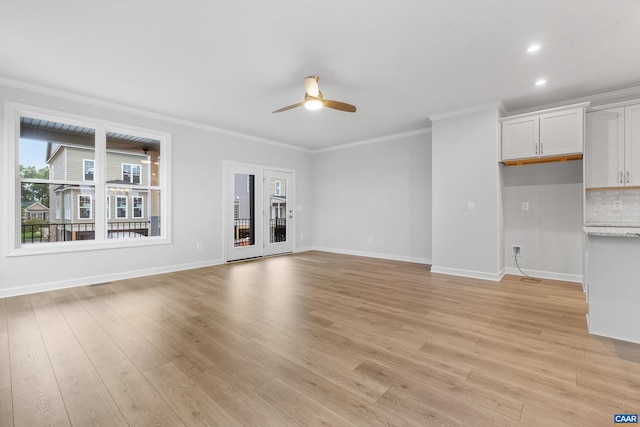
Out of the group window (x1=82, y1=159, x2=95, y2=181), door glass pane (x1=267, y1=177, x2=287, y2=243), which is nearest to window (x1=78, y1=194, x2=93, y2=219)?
window (x1=82, y1=159, x2=95, y2=181)

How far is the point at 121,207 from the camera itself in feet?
14.9

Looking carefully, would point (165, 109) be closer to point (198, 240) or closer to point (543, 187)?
point (198, 240)

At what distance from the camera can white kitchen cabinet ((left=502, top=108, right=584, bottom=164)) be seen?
3721 millimetres

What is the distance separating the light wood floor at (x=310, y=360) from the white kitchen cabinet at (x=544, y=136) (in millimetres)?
1935

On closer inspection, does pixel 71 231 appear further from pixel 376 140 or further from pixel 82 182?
pixel 376 140

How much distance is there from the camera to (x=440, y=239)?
4820mm

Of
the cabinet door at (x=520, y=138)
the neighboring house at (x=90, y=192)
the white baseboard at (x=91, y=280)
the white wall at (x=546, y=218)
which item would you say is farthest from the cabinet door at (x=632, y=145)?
the neighboring house at (x=90, y=192)

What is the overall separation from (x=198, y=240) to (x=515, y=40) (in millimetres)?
5518

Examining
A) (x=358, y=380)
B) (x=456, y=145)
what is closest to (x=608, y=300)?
(x=358, y=380)

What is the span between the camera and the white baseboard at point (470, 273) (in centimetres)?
425

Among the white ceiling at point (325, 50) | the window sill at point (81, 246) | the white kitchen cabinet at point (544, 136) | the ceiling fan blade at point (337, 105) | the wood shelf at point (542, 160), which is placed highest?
the white ceiling at point (325, 50)

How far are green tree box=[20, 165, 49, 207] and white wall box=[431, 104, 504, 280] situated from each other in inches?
237

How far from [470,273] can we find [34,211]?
6.55 m

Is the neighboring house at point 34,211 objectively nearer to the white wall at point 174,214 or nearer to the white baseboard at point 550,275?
the white wall at point 174,214
